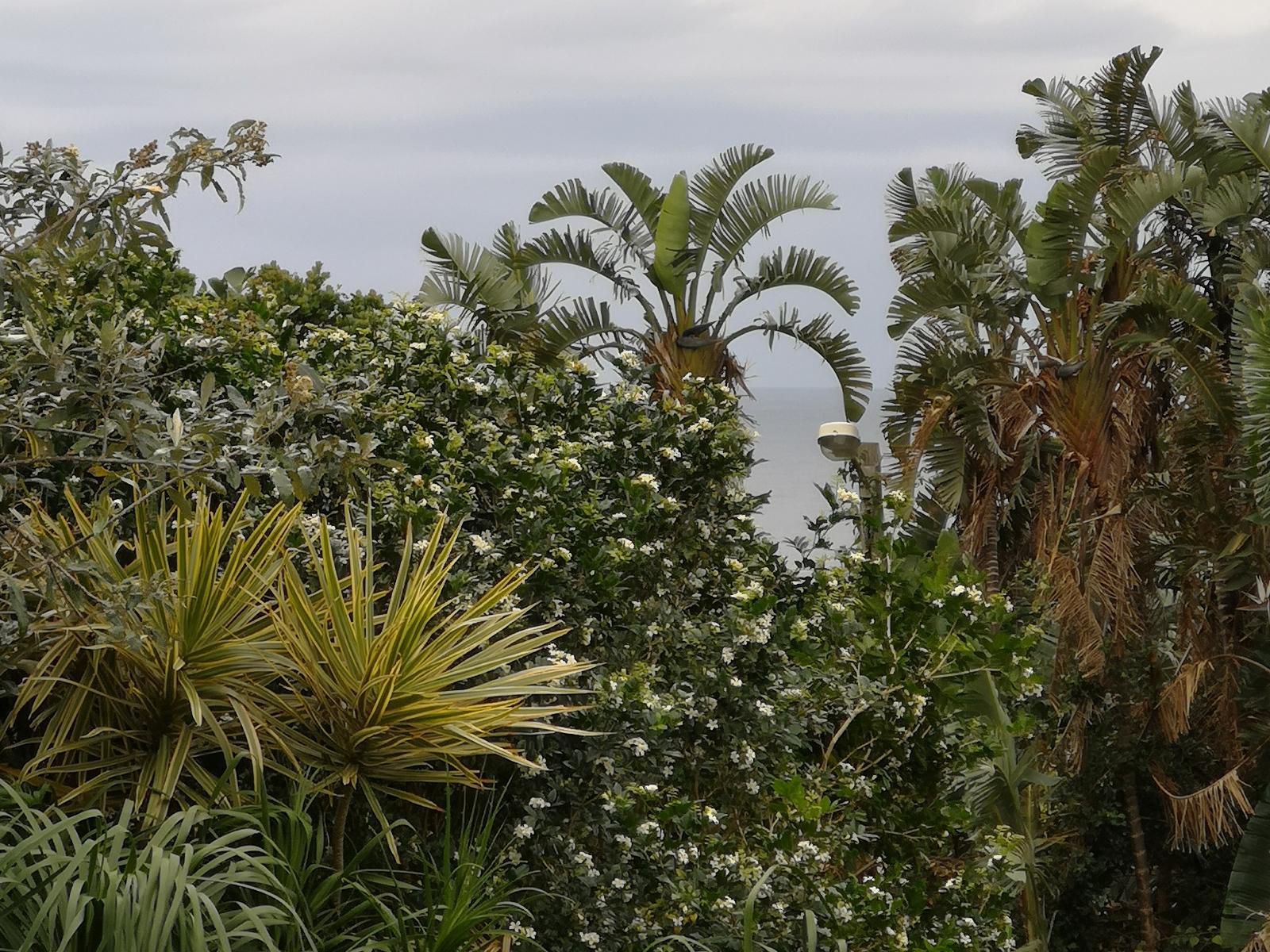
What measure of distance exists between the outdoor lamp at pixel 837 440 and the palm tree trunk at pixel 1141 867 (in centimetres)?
536

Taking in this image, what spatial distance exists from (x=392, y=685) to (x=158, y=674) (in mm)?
696

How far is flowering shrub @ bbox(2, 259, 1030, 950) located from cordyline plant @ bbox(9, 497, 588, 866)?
0.98ft

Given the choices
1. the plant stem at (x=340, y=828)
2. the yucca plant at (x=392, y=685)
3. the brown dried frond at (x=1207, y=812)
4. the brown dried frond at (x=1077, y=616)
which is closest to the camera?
the yucca plant at (x=392, y=685)

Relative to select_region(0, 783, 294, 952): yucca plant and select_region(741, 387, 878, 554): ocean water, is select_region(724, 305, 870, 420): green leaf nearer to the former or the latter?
select_region(741, 387, 878, 554): ocean water

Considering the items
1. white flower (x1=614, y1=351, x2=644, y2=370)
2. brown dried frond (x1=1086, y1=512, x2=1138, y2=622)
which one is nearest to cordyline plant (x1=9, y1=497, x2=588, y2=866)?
white flower (x1=614, y1=351, x2=644, y2=370)

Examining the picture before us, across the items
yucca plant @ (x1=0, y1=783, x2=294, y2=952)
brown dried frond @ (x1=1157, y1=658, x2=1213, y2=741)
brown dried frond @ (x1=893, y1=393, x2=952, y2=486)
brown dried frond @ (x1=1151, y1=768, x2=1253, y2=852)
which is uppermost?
brown dried frond @ (x1=893, y1=393, x2=952, y2=486)

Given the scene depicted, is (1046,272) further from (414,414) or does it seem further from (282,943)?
(282,943)

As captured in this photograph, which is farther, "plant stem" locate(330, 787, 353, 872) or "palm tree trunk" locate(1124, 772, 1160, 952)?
"palm tree trunk" locate(1124, 772, 1160, 952)

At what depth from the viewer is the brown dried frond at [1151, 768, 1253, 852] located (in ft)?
39.4

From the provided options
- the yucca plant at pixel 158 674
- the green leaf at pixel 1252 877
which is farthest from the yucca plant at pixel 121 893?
the green leaf at pixel 1252 877

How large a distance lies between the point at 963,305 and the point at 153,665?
37.7ft

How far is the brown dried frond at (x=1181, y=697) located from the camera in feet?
40.1

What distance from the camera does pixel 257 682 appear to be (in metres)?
4.66

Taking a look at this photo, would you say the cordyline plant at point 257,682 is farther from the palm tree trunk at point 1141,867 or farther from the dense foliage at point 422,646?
the palm tree trunk at point 1141,867
